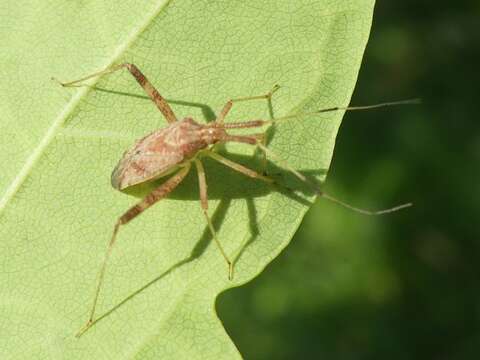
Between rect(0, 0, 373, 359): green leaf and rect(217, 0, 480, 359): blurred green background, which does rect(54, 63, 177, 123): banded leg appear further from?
rect(217, 0, 480, 359): blurred green background

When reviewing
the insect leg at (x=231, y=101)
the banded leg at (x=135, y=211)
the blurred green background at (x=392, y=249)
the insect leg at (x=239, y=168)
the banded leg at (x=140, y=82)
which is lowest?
the blurred green background at (x=392, y=249)

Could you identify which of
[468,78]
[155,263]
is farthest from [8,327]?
[468,78]

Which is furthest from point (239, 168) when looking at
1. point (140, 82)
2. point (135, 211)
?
point (140, 82)

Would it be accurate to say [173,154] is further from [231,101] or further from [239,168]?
[231,101]

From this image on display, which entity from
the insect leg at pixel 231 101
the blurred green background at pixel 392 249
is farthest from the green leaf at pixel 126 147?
the blurred green background at pixel 392 249

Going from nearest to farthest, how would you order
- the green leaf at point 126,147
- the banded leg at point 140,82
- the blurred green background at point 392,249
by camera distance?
the green leaf at point 126,147 → the banded leg at point 140,82 → the blurred green background at point 392,249

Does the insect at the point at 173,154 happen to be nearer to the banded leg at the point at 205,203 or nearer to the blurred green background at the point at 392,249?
the banded leg at the point at 205,203

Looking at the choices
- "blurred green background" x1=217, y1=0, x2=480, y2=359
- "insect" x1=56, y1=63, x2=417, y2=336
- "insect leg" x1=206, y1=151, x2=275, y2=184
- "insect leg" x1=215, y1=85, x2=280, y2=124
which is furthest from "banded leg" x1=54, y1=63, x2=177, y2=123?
"blurred green background" x1=217, y1=0, x2=480, y2=359
